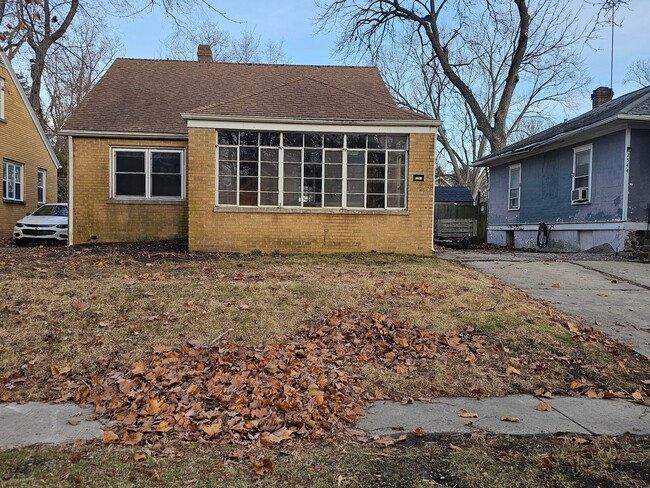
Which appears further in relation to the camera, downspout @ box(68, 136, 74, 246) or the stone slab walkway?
downspout @ box(68, 136, 74, 246)

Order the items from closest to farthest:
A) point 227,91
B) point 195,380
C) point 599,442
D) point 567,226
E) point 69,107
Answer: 1. point 599,442
2. point 195,380
3. point 567,226
4. point 227,91
5. point 69,107

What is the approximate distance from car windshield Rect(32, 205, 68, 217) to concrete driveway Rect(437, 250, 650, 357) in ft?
45.2

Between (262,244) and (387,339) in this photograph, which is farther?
(262,244)

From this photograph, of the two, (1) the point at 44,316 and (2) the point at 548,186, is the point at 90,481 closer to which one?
(1) the point at 44,316

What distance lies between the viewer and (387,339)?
5867 millimetres

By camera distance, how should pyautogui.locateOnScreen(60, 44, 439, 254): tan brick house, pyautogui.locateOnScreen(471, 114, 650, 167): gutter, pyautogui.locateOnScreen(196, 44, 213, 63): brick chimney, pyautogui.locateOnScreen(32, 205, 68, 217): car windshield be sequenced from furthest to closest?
pyautogui.locateOnScreen(196, 44, 213, 63): brick chimney → pyautogui.locateOnScreen(32, 205, 68, 217): car windshield → pyautogui.locateOnScreen(471, 114, 650, 167): gutter → pyautogui.locateOnScreen(60, 44, 439, 254): tan brick house

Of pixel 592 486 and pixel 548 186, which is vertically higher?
pixel 548 186

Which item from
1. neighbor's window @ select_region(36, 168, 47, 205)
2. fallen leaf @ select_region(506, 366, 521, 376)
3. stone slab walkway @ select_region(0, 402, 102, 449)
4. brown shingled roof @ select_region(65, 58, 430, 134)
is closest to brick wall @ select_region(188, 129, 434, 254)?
brown shingled roof @ select_region(65, 58, 430, 134)

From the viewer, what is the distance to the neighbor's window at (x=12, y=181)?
778 inches

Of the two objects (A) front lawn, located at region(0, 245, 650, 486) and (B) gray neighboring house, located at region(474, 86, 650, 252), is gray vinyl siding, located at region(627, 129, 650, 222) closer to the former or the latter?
(B) gray neighboring house, located at region(474, 86, 650, 252)

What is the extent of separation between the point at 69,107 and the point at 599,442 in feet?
128

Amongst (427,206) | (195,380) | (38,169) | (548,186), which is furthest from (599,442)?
(38,169)

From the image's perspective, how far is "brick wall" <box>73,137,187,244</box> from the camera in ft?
46.1

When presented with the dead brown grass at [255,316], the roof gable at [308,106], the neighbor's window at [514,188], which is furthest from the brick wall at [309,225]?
the neighbor's window at [514,188]
